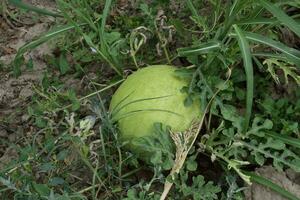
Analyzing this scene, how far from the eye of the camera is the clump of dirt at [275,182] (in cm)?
263

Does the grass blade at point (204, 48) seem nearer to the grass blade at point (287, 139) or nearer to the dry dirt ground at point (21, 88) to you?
the grass blade at point (287, 139)

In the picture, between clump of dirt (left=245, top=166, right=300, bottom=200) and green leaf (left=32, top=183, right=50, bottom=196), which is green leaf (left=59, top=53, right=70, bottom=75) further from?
clump of dirt (left=245, top=166, right=300, bottom=200)

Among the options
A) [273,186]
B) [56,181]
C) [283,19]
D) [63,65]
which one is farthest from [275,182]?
[63,65]

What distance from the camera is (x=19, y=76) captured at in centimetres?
348

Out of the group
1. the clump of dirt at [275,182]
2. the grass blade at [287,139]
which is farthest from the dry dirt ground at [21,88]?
the grass blade at [287,139]

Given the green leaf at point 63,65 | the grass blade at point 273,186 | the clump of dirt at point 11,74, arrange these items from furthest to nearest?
the green leaf at point 63,65, the clump of dirt at point 11,74, the grass blade at point 273,186

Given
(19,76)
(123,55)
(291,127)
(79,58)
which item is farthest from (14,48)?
(291,127)

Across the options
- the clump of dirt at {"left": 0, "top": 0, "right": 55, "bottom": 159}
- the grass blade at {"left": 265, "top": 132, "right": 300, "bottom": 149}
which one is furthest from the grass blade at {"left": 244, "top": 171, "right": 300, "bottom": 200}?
the clump of dirt at {"left": 0, "top": 0, "right": 55, "bottom": 159}

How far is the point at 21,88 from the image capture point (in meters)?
3.46

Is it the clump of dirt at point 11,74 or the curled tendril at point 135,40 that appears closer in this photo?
the curled tendril at point 135,40

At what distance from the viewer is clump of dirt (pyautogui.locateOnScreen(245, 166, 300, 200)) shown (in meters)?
2.63

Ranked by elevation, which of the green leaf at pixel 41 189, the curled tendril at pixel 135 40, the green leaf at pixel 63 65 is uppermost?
the curled tendril at pixel 135 40

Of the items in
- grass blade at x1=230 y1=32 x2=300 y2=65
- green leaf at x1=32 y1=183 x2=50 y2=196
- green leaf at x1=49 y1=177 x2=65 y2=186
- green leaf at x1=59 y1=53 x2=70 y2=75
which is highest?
grass blade at x1=230 y1=32 x2=300 y2=65

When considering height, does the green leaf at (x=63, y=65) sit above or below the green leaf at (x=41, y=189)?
above
